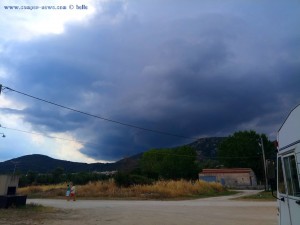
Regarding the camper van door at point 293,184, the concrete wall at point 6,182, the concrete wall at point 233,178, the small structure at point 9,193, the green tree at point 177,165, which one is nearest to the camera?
the camper van door at point 293,184

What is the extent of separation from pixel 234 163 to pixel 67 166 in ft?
198

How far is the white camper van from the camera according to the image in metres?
5.47

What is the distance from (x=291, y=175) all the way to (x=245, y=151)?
288ft

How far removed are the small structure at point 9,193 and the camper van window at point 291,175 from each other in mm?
18117

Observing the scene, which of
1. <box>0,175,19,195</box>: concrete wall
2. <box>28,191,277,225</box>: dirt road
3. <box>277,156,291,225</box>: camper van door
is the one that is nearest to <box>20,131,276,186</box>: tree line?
<box>0,175,19,195</box>: concrete wall

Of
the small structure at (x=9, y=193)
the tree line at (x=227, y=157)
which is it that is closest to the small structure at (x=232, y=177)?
the tree line at (x=227, y=157)

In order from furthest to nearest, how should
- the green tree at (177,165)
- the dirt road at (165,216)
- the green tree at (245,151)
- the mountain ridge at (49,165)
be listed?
the green tree at (177,165)
the mountain ridge at (49,165)
the green tree at (245,151)
the dirt road at (165,216)

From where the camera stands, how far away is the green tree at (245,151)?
87.6m

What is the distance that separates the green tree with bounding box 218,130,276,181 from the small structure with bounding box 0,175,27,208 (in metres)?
75.5

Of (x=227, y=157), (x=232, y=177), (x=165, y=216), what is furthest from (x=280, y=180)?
(x=227, y=157)

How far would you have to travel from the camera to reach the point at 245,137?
91.9 metres

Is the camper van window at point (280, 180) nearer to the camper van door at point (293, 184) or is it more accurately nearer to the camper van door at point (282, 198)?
the camper van door at point (282, 198)

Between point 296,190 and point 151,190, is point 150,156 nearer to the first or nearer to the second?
point 151,190

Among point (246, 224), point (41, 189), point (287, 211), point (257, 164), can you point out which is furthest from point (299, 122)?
point (257, 164)
